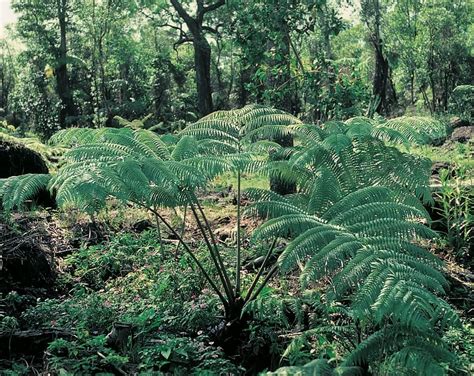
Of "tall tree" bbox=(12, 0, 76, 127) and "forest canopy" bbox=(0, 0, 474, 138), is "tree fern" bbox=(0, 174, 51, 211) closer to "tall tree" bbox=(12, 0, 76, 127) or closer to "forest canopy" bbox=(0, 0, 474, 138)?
"forest canopy" bbox=(0, 0, 474, 138)

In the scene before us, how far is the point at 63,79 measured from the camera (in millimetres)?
23438

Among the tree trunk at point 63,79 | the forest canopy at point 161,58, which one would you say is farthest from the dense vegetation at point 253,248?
the tree trunk at point 63,79

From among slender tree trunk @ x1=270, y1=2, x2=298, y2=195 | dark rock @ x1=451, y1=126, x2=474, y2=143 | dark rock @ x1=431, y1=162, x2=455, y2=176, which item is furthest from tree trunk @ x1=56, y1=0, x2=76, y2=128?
dark rock @ x1=431, y1=162, x2=455, y2=176

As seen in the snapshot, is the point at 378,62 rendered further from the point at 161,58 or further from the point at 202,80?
the point at 161,58

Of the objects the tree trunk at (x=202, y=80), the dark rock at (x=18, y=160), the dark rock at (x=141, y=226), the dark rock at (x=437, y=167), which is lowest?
the dark rock at (x=141, y=226)

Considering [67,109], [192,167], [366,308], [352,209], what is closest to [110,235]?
[192,167]

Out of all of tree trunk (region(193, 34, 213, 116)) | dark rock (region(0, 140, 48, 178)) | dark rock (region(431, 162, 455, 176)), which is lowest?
dark rock (region(431, 162, 455, 176))

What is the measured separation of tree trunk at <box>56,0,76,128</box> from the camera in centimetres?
2305

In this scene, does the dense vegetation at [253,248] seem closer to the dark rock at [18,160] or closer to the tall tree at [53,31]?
the dark rock at [18,160]

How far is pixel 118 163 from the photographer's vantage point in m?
3.47

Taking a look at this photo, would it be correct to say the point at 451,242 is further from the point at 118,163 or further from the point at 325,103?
the point at 118,163

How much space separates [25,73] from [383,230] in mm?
27608

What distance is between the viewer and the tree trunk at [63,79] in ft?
75.6

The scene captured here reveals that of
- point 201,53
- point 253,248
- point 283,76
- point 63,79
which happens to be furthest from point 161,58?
point 253,248
